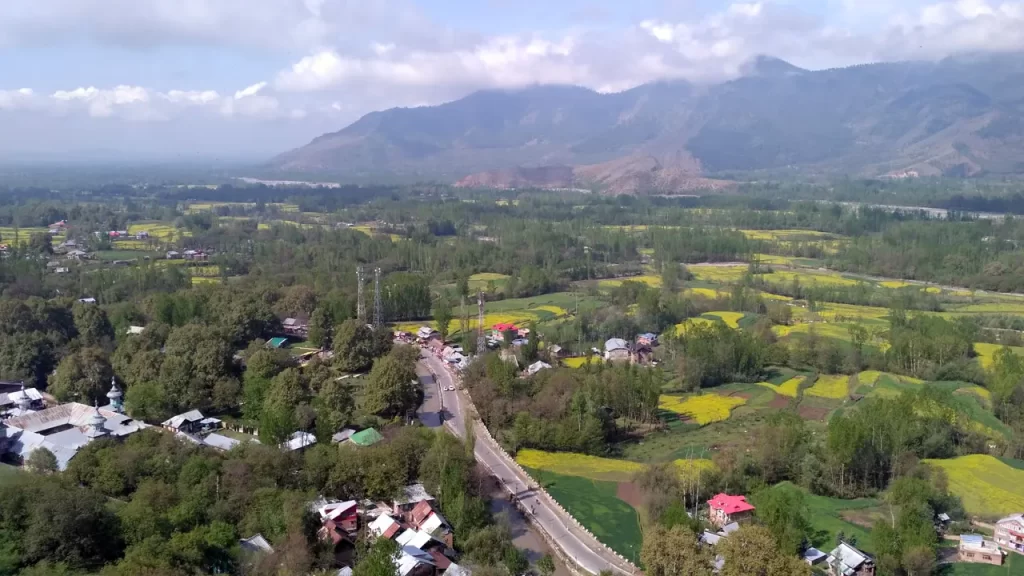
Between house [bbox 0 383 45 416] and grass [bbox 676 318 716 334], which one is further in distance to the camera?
grass [bbox 676 318 716 334]

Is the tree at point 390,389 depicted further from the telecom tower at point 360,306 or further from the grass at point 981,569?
the grass at point 981,569

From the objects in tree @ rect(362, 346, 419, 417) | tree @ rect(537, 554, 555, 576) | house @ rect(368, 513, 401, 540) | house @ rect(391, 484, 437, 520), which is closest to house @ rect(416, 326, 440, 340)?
tree @ rect(362, 346, 419, 417)

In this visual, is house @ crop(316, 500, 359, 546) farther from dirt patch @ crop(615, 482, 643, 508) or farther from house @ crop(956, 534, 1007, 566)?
house @ crop(956, 534, 1007, 566)

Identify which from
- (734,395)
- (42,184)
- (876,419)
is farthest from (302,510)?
(42,184)

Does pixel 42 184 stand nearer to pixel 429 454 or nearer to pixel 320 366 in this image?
pixel 320 366

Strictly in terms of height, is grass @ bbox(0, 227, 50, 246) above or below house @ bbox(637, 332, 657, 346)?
above

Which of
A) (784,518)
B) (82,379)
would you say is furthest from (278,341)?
(784,518)

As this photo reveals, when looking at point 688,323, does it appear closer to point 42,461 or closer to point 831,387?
point 831,387
